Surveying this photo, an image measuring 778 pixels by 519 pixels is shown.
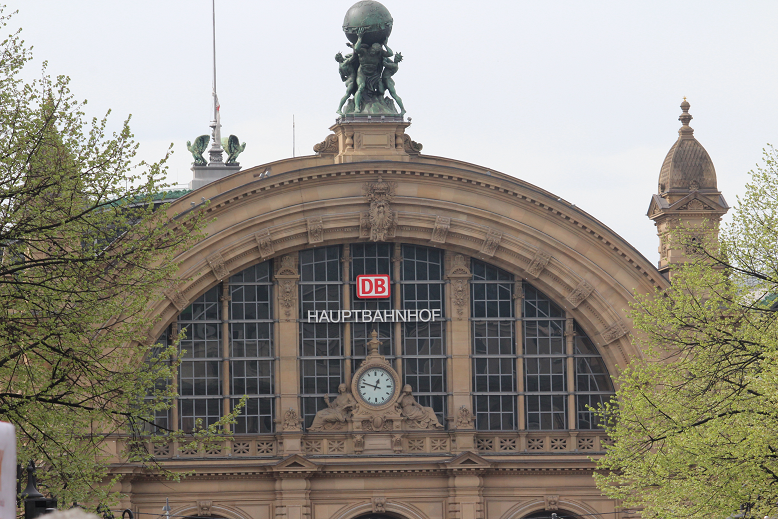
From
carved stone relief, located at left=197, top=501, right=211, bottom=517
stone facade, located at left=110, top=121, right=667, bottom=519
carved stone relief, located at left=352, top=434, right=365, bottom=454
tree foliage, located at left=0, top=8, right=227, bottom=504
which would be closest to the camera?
tree foliage, located at left=0, top=8, right=227, bottom=504

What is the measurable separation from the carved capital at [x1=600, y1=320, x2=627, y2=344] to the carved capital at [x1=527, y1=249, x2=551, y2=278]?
265cm

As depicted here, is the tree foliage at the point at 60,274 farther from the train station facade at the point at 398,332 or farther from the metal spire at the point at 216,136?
the metal spire at the point at 216,136

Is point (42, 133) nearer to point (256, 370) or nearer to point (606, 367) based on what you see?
point (256, 370)

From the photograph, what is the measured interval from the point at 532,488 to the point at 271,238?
10655mm

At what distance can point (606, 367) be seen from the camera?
47.8m

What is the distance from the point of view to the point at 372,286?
4691cm

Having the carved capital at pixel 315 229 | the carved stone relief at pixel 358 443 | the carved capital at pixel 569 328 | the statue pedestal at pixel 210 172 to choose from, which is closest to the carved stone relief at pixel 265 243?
the carved capital at pixel 315 229

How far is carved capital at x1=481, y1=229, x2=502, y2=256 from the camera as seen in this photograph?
4732 cm

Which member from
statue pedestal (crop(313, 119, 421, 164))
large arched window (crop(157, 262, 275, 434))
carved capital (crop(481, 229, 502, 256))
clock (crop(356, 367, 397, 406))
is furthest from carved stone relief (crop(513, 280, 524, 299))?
large arched window (crop(157, 262, 275, 434))

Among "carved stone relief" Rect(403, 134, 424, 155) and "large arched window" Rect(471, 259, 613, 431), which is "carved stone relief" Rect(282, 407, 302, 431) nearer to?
"large arched window" Rect(471, 259, 613, 431)

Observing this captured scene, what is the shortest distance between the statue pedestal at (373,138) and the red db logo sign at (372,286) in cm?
350

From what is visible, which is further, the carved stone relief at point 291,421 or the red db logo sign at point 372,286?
the red db logo sign at point 372,286

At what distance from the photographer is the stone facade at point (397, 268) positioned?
4619 centimetres

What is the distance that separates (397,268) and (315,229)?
2.75 meters
